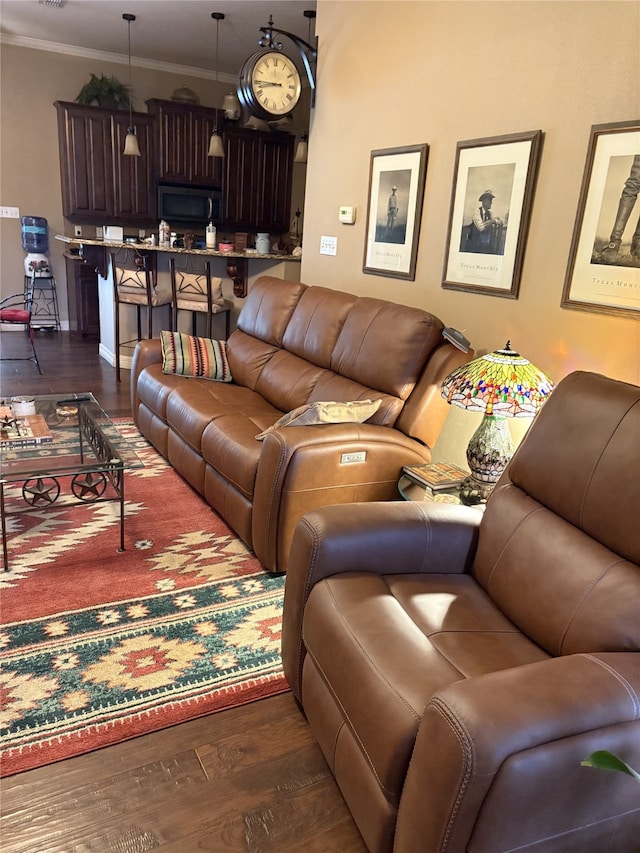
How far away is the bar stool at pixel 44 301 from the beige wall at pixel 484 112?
172 inches

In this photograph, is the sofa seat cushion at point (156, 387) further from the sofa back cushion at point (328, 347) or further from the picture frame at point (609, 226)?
the picture frame at point (609, 226)

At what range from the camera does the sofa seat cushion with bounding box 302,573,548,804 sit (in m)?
1.29

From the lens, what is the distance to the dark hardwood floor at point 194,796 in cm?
146

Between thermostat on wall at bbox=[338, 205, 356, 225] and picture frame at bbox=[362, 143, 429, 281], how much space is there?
6.4 inches

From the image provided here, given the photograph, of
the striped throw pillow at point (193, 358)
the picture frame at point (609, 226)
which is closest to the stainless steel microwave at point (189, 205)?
the striped throw pillow at point (193, 358)

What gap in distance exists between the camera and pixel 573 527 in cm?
163

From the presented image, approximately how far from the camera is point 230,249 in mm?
5820

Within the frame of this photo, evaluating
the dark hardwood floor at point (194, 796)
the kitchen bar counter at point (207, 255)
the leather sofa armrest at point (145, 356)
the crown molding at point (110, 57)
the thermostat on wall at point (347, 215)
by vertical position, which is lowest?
the dark hardwood floor at point (194, 796)

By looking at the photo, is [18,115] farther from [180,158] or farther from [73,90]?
[180,158]

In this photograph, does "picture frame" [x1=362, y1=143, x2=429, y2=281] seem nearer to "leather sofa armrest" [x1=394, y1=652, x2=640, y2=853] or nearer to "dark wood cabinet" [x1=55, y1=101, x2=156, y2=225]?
"leather sofa armrest" [x1=394, y1=652, x2=640, y2=853]

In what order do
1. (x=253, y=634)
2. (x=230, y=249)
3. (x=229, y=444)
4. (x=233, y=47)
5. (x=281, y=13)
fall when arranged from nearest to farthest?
(x=253, y=634), (x=229, y=444), (x=281, y=13), (x=230, y=249), (x=233, y=47)

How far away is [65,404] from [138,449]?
0.67 m

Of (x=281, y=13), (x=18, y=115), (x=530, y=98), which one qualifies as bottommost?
(x=530, y=98)

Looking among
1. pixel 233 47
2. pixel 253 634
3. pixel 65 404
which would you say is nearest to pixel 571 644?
pixel 253 634
